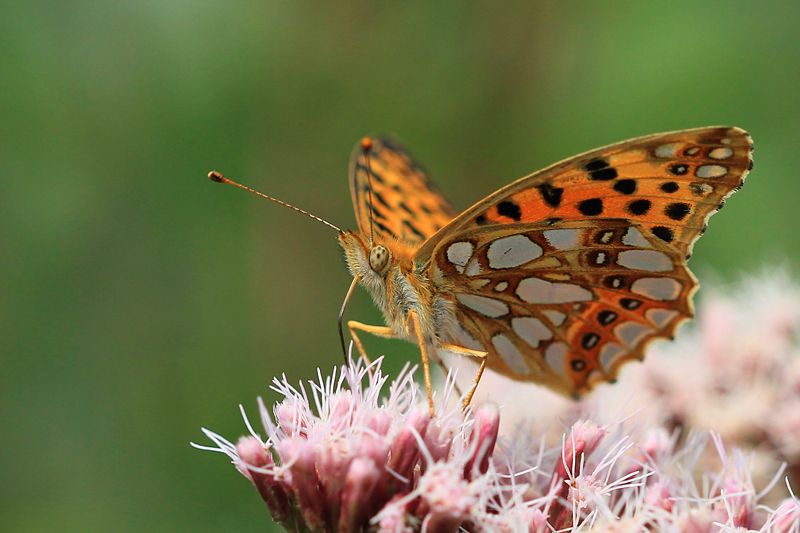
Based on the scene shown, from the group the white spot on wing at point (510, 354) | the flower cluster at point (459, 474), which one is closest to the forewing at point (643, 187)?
the white spot on wing at point (510, 354)

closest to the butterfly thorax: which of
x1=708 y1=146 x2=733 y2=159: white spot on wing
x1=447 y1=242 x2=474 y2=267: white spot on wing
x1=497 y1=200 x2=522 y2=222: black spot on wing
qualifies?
x1=447 y1=242 x2=474 y2=267: white spot on wing

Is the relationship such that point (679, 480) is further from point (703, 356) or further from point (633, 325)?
point (703, 356)

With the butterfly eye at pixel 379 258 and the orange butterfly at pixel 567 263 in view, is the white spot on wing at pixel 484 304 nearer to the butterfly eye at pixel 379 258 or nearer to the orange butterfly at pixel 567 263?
the orange butterfly at pixel 567 263

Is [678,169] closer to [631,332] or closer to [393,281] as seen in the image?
[631,332]

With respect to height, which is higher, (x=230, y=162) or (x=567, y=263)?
(x=230, y=162)

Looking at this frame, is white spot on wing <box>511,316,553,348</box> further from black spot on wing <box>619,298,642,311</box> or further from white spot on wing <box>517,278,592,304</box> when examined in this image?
black spot on wing <box>619,298,642,311</box>

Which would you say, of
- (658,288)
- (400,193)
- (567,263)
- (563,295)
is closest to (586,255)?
(567,263)
